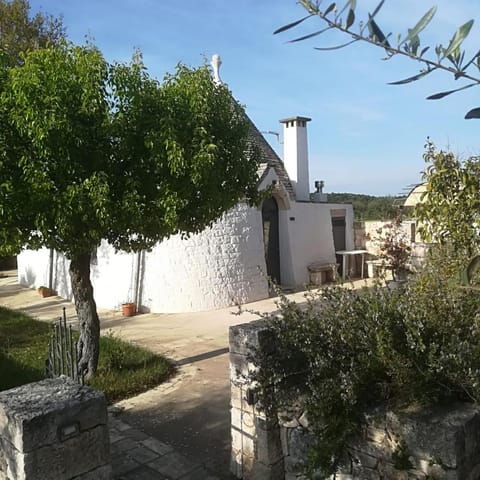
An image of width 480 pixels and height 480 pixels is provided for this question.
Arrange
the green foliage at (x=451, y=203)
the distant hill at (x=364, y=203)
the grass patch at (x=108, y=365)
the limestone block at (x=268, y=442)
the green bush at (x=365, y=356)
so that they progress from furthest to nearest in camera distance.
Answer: the distant hill at (x=364, y=203)
the grass patch at (x=108, y=365)
the green foliage at (x=451, y=203)
the limestone block at (x=268, y=442)
the green bush at (x=365, y=356)

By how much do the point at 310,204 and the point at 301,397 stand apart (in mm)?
13750

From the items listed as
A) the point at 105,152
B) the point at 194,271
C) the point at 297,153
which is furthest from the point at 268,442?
the point at 297,153

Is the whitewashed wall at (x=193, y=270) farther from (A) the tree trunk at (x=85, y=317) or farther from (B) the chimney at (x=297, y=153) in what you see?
(A) the tree trunk at (x=85, y=317)

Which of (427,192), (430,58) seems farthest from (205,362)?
(430,58)

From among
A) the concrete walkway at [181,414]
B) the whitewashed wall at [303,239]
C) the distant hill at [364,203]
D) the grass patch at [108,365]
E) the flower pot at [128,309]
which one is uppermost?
the distant hill at [364,203]

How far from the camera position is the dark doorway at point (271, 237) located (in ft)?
51.5

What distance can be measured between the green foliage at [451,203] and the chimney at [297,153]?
12.5 meters

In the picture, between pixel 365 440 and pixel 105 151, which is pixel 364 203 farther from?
pixel 365 440

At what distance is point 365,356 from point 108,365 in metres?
5.34

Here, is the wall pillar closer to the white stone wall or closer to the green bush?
the green bush

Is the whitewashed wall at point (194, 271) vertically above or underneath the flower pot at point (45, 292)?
above

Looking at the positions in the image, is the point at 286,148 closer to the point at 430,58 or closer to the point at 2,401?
the point at 2,401

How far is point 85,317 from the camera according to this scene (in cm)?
746

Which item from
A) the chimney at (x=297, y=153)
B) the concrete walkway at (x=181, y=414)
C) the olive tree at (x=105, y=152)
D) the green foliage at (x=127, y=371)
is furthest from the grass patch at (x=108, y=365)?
the chimney at (x=297, y=153)
